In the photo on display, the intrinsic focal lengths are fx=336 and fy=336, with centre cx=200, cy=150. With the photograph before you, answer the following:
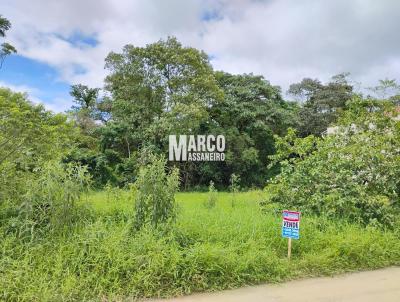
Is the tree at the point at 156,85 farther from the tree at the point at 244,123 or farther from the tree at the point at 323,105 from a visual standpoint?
the tree at the point at 323,105

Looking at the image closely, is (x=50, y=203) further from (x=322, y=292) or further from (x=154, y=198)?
(x=322, y=292)

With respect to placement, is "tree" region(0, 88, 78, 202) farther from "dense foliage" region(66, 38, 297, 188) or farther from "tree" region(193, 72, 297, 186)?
"tree" region(193, 72, 297, 186)

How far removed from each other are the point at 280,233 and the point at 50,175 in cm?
282

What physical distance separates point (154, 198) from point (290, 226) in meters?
1.58

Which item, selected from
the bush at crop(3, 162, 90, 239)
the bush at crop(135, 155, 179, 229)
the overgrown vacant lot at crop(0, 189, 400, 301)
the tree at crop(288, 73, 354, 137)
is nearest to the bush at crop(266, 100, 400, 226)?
the overgrown vacant lot at crop(0, 189, 400, 301)

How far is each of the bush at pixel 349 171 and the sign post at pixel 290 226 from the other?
4.49 feet

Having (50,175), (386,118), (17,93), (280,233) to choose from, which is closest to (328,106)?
(386,118)

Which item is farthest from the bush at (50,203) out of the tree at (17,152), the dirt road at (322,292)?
the dirt road at (322,292)

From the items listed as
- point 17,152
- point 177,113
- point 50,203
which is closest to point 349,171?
point 50,203

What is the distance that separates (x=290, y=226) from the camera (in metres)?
3.82

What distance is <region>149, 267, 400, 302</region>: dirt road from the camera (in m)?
3.03

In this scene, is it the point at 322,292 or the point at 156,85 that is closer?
the point at 322,292

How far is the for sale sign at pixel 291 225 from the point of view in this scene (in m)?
3.76

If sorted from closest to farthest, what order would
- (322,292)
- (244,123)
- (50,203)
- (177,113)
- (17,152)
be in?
(322,292) < (50,203) < (17,152) < (177,113) < (244,123)
